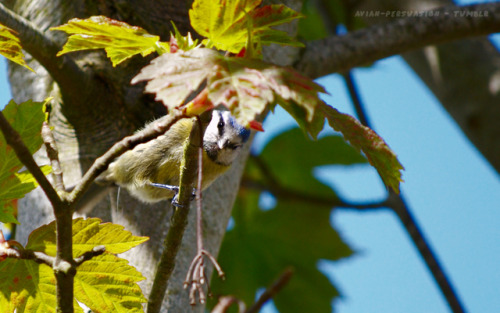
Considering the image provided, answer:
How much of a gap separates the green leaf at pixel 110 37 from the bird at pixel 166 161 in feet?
3.24

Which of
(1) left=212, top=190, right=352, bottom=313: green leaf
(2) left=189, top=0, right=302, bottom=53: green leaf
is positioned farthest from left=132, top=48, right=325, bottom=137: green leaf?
(1) left=212, top=190, right=352, bottom=313: green leaf

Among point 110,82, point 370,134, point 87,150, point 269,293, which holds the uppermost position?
point 110,82

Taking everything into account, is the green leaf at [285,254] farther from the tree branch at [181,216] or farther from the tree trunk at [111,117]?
the tree branch at [181,216]

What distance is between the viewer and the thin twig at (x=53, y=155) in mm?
994

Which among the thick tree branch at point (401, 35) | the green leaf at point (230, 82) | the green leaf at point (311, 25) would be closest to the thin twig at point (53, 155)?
the green leaf at point (230, 82)

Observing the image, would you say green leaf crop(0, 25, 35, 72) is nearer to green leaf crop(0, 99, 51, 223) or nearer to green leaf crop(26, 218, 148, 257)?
green leaf crop(0, 99, 51, 223)

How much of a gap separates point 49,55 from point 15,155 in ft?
1.55

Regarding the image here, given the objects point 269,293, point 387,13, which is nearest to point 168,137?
point 269,293

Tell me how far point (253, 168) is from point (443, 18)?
1693 millimetres

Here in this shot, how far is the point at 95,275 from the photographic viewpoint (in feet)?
3.41

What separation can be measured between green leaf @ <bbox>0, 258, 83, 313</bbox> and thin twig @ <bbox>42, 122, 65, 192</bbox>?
0.56 feet

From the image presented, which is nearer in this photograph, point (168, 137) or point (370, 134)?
point (370, 134)

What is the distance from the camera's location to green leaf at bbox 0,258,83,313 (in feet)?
3.40

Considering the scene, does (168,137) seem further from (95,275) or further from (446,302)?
(446,302)
